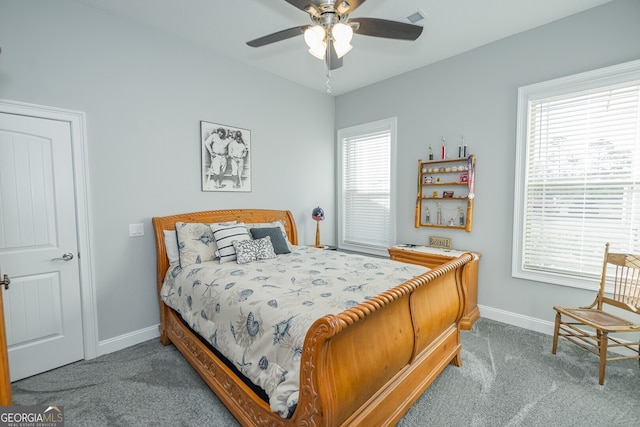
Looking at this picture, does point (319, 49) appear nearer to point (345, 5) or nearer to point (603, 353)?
point (345, 5)

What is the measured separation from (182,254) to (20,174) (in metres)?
1.30

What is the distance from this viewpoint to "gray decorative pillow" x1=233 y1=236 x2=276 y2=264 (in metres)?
2.61

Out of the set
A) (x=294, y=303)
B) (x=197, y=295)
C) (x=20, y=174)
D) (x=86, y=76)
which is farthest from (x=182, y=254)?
(x=86, y=76)

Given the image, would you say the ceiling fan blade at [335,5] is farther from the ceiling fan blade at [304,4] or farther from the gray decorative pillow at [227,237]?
the gray decorative pillow at [227,237]

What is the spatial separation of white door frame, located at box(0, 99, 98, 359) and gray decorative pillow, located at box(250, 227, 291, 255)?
4.70 ft

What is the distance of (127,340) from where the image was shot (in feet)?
8.73

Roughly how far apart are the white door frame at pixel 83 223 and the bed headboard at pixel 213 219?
20.4 inches

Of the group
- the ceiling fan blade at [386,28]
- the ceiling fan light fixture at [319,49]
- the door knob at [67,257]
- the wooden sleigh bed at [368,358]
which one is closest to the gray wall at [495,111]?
the wooden sleigh bed at [368,358]

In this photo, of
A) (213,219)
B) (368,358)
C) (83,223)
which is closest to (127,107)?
(83,223)

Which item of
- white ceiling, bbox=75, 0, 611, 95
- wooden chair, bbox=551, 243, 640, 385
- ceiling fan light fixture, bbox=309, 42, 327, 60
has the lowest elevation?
wooden chair, bbox=551, 243, 640, 385

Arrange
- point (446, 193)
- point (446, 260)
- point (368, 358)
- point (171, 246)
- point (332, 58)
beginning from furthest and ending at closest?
point (446, 193)
point (446, 260)
point (171, 246)
point (332, 58)
point (368, 358)

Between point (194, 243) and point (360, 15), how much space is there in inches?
105

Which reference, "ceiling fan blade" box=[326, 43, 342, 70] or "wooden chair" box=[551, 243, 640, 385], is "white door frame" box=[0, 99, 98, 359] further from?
"wooden chair" box=[551, 243, 640, 385]

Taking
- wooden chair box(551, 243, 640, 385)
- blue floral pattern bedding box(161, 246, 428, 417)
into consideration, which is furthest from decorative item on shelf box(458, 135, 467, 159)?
blue floral pattern bedding box(161, 246, 428, 417)
